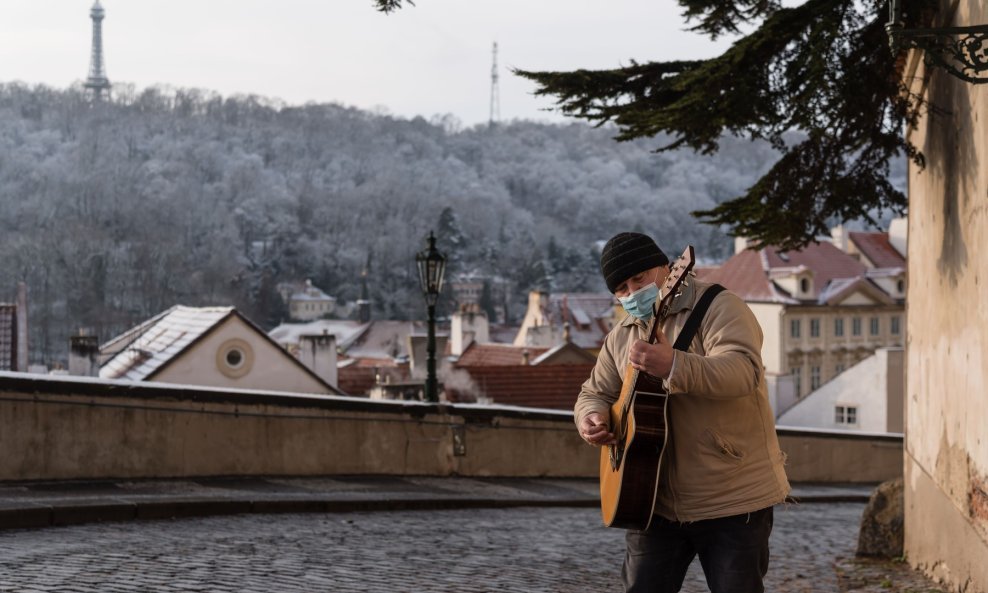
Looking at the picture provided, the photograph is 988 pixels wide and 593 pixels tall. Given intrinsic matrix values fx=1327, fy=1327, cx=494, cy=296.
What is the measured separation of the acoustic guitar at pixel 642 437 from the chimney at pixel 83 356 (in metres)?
29.4

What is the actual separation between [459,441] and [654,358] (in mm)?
11883

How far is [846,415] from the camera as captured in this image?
133ft

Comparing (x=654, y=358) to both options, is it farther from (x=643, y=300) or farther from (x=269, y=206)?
(x=269, y=206)

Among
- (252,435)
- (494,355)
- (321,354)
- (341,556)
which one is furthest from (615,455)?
(494,355)

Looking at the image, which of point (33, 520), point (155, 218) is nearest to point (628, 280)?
point (33, 520)

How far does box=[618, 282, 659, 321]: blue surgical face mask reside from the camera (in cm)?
448

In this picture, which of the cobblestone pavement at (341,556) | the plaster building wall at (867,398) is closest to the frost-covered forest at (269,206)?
the plaster building wall at (867,398)

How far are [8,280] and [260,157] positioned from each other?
6928 centimetres

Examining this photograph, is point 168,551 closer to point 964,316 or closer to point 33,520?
point 33,520

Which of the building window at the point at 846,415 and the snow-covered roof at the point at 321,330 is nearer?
the building window at the point at 846,415

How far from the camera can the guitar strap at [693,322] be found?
4.39 m

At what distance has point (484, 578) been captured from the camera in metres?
8.21

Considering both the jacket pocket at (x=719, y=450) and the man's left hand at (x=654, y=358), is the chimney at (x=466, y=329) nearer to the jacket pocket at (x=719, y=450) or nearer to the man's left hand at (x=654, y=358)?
the jacket pocket at (x=719, y=450)

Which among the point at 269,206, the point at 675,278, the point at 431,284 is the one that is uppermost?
the point at 269,206
